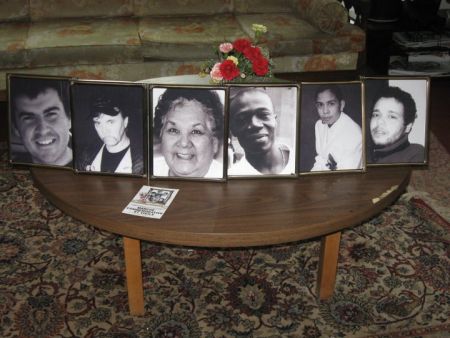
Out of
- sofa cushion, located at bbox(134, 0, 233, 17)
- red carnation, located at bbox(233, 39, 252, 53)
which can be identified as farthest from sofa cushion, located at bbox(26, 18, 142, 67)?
red carnation, located at bbox(233, 39, 252, 53)

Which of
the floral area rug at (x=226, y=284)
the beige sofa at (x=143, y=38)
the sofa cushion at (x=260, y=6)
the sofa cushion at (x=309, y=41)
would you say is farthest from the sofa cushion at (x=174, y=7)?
the floral area rug at (x=226, y=284)

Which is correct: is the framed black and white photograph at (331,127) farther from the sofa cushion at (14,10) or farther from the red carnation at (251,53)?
the sofa cushion at (14,10)

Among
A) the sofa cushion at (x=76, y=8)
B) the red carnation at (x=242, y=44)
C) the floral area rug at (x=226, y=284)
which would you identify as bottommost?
the floral area rug at (x=226, y=284)

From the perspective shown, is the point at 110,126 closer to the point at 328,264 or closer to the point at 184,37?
the point at 328,264

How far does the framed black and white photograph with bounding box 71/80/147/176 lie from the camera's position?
164 centimetres

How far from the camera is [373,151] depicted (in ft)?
5.62

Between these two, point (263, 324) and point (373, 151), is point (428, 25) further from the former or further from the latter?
point (263, 324)

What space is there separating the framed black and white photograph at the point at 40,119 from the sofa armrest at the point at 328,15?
6.77ft

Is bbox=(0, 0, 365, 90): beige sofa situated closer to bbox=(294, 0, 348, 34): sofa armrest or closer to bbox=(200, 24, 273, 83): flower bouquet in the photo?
bbox=(294, 0, 348, 34): sofa armrest

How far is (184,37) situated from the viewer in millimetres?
3279

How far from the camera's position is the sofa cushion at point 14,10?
3.47 metres

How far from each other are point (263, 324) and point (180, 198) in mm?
503

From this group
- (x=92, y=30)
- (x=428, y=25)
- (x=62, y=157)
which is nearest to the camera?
(x=62, y=157)

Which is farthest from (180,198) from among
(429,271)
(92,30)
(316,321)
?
(92,30)
